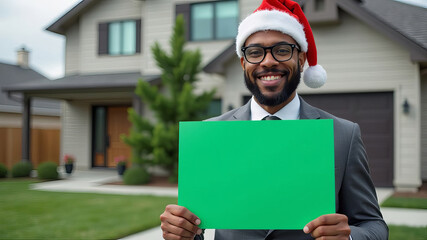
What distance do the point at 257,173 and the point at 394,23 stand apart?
1256 cm

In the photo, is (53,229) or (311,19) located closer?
(53,229)

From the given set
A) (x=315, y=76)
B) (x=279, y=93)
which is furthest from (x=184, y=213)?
(x=315, y=76)

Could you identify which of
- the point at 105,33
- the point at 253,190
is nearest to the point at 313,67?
the point at 253,190

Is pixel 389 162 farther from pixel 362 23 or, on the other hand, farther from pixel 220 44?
pixel 220 44

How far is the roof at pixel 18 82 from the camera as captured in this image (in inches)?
841

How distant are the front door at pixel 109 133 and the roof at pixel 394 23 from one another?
6.17 metres

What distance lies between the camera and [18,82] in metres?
23.9

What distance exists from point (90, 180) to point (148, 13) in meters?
6.12

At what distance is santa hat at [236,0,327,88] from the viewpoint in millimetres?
2002

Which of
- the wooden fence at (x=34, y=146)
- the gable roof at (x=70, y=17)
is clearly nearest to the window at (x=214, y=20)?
the gable roof at (x=70, y=17)

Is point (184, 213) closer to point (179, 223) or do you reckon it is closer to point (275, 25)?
point (179, 223)

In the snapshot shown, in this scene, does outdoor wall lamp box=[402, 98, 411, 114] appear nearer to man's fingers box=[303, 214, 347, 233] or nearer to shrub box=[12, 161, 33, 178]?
man's fingers box=[303, 214, 347, 233]

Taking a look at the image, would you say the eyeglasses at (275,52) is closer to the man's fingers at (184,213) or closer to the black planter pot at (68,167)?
the man's fingers at (184,213)

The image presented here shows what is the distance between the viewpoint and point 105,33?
15586 mm
